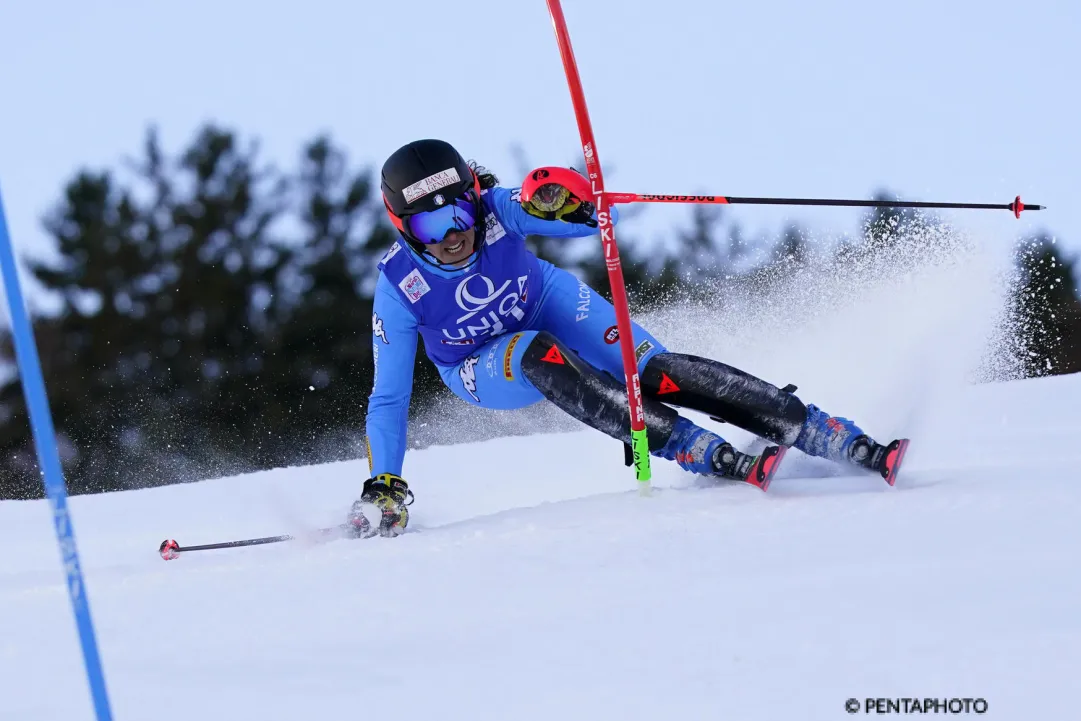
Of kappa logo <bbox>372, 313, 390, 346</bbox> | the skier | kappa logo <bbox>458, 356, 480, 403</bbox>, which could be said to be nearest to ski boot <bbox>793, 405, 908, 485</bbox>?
the skier

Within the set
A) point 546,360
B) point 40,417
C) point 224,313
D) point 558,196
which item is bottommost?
point 40,417

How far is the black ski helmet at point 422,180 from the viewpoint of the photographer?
3.93 m

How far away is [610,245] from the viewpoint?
3.67 meters

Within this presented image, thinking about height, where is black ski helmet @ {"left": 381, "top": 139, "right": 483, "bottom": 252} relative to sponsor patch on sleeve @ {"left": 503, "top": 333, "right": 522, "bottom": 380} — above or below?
above

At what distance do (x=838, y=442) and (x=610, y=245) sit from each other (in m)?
1.02

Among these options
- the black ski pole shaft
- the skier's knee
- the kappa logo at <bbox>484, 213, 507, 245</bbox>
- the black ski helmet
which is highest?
the black ski helmet

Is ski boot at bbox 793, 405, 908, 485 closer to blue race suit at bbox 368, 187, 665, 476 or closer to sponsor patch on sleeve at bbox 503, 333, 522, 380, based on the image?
blue race suit at bbox 368, 187, 665, 476

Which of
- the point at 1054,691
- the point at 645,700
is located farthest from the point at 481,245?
the point at 1054,691

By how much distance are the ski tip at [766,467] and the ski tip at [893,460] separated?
1.04ft

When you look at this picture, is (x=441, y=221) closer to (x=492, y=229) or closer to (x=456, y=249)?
(x=456, y=249)

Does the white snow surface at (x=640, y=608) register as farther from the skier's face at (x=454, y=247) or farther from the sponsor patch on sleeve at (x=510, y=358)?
the skier's face at (x=454, y=247)

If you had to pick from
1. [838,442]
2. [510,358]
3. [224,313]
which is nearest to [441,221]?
[510,358]

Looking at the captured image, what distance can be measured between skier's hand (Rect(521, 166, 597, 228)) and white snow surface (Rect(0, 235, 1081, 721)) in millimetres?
988

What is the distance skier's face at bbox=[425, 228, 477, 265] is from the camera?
4020mm
